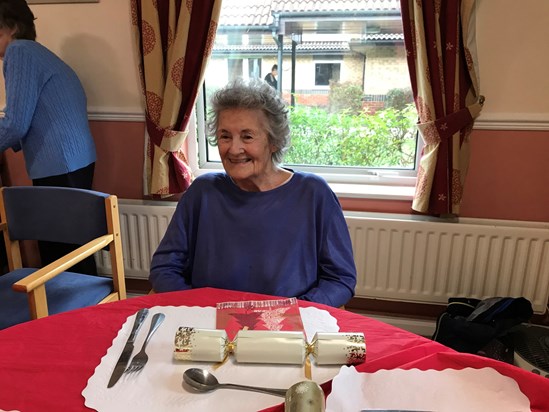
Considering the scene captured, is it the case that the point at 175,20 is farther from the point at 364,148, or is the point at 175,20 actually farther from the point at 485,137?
the point at 485,137

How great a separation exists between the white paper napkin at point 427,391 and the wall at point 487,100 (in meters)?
1.44

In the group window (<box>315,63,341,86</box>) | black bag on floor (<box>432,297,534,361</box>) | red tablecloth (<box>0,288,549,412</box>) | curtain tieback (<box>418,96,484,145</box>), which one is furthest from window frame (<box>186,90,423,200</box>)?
red tablecloth (<box>0,288,549,412</box>)

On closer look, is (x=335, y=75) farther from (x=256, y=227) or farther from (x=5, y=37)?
(x=5, y=37)

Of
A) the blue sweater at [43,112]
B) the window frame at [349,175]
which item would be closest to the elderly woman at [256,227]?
the window frame at [349,175]

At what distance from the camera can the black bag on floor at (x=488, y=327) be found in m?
1.74

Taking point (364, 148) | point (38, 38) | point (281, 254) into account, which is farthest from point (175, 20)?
point (281, 254)

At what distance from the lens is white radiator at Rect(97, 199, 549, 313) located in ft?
6.32

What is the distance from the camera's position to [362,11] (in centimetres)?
206

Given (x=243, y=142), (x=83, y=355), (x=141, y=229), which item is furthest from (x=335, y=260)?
(x=141, y=229)

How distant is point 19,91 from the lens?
5.98ft

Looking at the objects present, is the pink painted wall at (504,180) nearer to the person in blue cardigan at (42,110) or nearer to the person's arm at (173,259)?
the person's arm at (173,259)

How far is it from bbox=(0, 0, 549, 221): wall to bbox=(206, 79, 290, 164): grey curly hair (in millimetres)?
933

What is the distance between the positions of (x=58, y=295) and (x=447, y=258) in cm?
168

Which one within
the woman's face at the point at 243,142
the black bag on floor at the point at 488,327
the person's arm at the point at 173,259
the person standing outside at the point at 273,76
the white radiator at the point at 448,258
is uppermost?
the person standing outside at the point at 273,76
